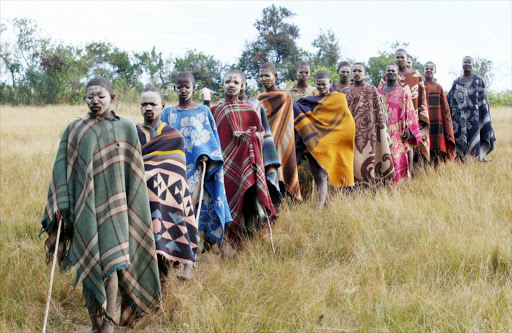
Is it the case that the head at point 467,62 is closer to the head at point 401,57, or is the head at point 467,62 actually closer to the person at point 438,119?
the person at point 438,119

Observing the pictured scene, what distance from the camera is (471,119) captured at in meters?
10.5

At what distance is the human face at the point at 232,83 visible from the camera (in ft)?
18.9

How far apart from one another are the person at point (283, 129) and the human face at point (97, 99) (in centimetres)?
310

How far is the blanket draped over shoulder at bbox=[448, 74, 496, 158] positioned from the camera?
1041 cm

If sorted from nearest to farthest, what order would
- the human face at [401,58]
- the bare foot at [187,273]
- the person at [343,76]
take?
the bare foot at [187,273] → the person at [343,76] → the human face at [401,58]

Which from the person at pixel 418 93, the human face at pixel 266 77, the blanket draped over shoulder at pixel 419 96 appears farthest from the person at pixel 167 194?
the blanket draped over shoulder at pixel 419 96

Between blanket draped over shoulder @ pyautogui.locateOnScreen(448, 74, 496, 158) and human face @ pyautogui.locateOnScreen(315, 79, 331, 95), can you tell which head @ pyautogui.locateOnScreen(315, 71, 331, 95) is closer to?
human face @ pyautogui.locateOnScreen(315, 79, 331, 95)

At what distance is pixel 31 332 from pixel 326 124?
457cm

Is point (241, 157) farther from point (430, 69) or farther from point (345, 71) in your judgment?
point (430, 69)

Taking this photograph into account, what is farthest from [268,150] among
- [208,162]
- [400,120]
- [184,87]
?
[400,120]

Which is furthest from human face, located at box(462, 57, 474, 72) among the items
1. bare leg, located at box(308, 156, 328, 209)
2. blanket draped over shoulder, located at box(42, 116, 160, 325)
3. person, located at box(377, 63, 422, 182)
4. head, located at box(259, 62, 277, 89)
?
blanket draped over shoulder, located at box(42, 116, 160, 325)

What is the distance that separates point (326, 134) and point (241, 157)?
1.93 metres

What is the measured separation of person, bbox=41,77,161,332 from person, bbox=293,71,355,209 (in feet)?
11.9

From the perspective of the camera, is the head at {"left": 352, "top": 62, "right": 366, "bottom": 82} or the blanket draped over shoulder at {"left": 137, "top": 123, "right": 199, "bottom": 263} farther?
the head at {"left": 352, "top": 62, "right": 366, "bottom": 82}
